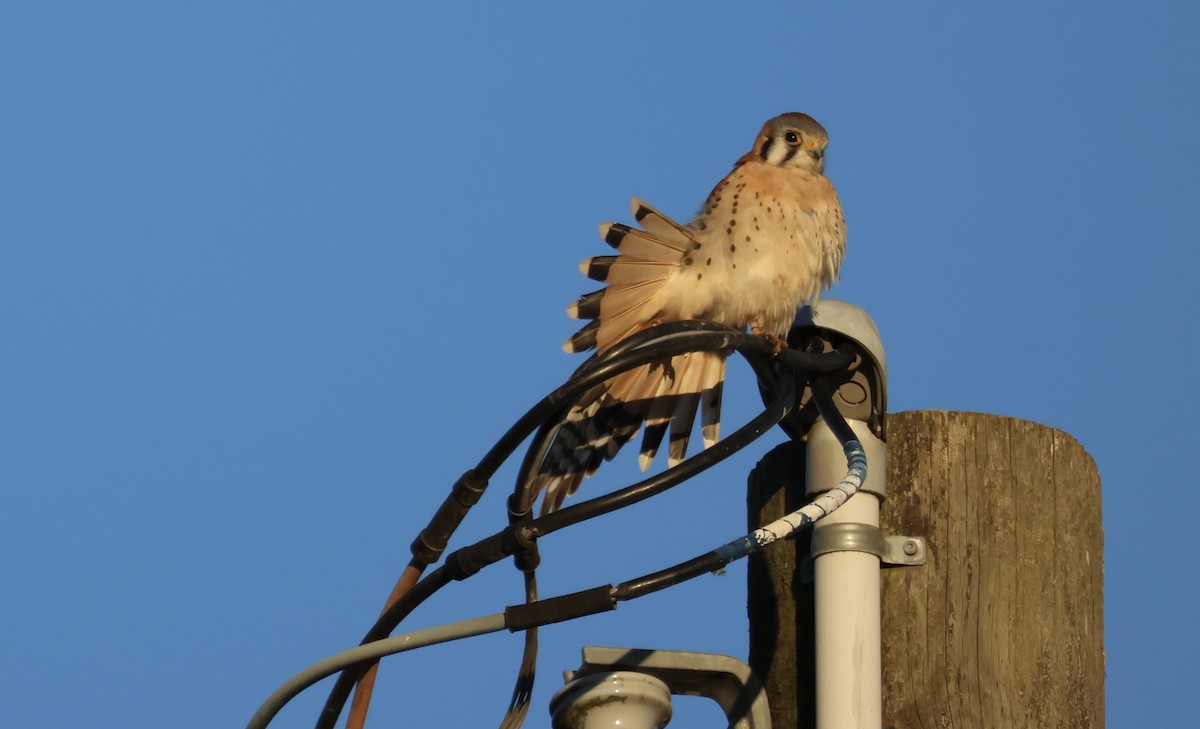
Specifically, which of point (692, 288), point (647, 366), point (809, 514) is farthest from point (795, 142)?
point (809, 514)

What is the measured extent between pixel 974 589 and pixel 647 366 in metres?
1.23

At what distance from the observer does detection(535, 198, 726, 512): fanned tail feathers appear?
3.62m

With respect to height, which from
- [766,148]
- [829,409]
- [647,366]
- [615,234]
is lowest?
[829,409]

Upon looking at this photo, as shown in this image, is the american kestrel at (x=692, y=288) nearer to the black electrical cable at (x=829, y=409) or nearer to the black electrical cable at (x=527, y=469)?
the black electrical cable at (x=829, y=409)

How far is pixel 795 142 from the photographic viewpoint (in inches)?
168

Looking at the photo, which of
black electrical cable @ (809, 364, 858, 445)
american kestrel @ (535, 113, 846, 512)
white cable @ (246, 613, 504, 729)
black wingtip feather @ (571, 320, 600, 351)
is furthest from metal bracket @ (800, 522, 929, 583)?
black wingtip feather @ (571, 320, 600, 351)

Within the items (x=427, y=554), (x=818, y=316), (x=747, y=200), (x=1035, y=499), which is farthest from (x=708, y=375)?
(x=427, y=554)

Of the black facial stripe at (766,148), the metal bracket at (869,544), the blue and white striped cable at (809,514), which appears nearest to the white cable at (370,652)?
the blue and white striped cable at (809,514)

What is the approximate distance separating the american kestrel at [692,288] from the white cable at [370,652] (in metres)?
1.28

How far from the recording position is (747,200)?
3.92 m

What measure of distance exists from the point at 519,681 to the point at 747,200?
5.60 ft

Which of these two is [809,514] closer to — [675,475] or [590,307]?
[675,475]

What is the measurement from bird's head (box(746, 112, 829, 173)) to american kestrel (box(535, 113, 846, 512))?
257mm

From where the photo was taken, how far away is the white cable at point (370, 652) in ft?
7.25
